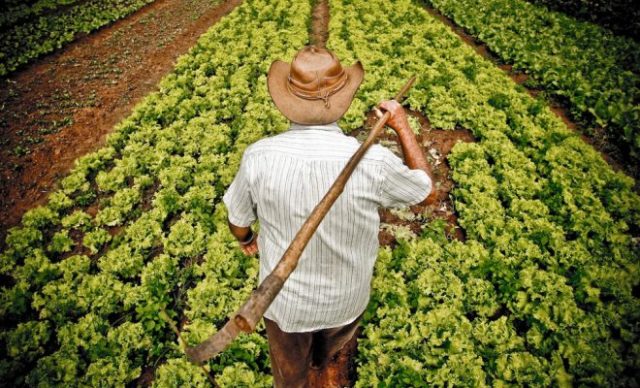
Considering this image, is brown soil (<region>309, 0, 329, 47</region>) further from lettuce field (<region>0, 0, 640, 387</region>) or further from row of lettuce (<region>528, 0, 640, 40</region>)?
row of lettuce (<region>528, 0, 640, 40</region>)

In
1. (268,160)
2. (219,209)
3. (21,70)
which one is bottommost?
(21,70)

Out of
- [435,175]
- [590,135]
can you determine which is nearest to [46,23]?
[435,175]

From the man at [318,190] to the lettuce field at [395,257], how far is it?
2.92 feet

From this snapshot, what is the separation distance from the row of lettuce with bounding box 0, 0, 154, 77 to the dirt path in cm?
41

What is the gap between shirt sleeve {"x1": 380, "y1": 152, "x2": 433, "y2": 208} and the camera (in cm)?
203

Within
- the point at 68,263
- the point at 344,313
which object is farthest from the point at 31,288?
the point at 344,313

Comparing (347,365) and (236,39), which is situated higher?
(236,39)

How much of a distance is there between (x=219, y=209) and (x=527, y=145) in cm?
572

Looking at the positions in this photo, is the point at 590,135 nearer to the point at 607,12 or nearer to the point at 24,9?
the point at 607,12

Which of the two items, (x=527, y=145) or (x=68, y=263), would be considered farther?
(x=527, y=145)

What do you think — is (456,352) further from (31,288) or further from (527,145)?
(31,288)

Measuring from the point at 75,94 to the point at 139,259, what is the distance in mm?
7053

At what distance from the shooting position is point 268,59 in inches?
369

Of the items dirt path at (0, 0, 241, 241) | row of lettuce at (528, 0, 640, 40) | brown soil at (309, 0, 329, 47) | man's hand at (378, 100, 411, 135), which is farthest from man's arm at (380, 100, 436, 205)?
row of lettuce at (528, 0, 640, 40)
